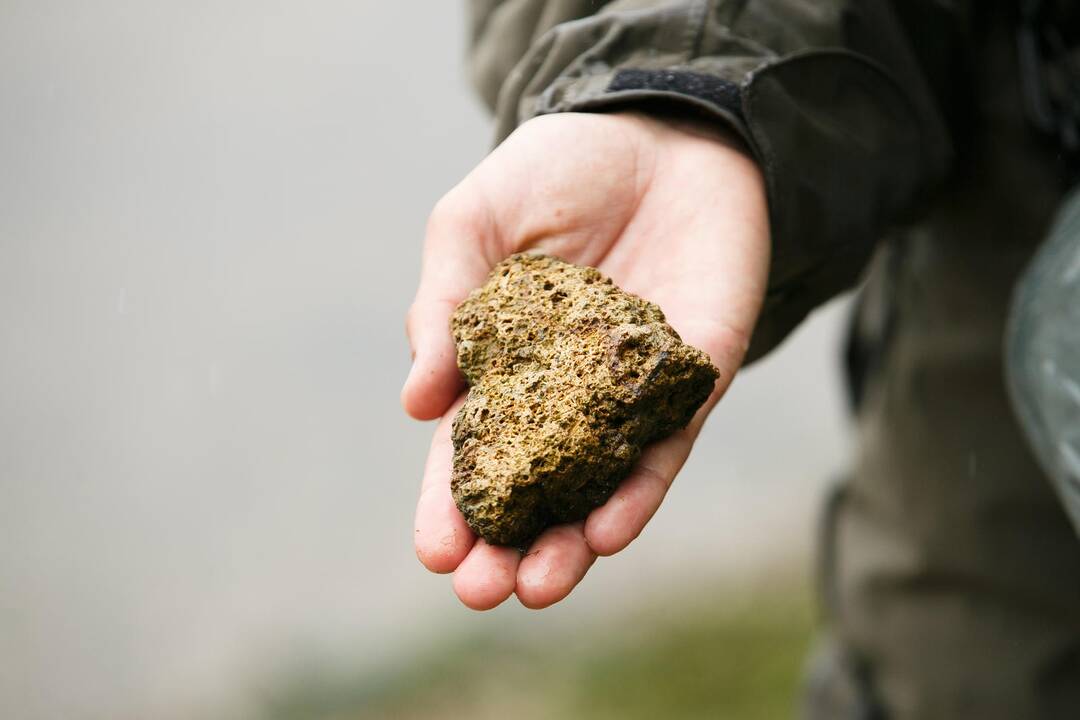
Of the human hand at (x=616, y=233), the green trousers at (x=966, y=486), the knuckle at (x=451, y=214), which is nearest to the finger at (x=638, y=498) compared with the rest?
the human hand at (x=616, y=233)

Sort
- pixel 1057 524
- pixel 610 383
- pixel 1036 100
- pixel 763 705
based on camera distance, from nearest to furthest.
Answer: pixel 610 383 → pixel 1036 100 → pixel 1057 524 → pixel 763 705

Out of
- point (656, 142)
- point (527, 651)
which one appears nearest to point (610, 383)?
point (656, 142)

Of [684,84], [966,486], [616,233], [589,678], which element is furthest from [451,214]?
[589,678]

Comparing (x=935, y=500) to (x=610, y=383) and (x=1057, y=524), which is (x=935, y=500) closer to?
(x=1057, y=524)

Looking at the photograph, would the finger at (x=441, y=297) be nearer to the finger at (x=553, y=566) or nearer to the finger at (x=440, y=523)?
the finger at (x=440, y=523)

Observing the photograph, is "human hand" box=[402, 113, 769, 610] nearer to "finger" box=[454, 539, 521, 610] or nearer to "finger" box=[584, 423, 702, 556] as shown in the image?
"finger" box=[584, 423, 702, 556]

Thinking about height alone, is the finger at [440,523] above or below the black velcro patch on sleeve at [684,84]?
below

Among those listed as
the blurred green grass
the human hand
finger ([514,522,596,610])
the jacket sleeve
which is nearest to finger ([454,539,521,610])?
finger ([514,522,596,610])

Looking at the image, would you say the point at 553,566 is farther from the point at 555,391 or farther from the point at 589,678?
the point at 589,678
